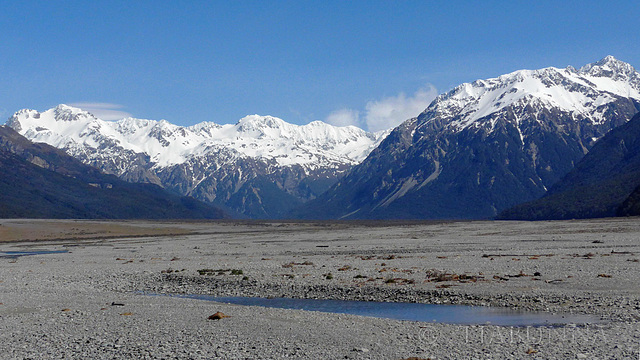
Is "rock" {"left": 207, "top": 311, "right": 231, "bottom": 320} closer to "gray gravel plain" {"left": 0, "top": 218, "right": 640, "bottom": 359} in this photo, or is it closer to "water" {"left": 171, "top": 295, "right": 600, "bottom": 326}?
"gray gravel plain" {"left": 0, "top": 218, "right": 640, "bottom": 359}

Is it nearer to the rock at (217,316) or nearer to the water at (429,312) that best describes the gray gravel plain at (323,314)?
the rock at (217,316)

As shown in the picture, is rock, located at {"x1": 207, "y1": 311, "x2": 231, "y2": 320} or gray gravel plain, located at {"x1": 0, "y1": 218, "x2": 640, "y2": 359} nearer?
gray gravel plain, located at {"x1": 0, "y1": 218, "x2": 640, "y2": 359}

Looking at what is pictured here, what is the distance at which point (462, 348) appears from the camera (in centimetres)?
1931

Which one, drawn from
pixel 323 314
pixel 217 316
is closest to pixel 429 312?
Result: pixel 323 314

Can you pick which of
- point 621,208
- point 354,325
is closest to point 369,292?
point 354,325

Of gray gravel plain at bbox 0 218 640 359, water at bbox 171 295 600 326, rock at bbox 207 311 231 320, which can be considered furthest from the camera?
rock at bbox 207 311 231 320

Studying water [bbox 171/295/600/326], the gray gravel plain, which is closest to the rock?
the gray gravel plain

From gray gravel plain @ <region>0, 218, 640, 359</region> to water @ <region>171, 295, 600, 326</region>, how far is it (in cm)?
102

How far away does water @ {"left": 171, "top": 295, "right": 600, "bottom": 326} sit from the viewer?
23719mm

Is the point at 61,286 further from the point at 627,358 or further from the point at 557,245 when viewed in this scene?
the point at 557,245

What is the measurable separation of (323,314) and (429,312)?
4.59 meters

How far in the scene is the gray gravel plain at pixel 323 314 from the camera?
774 inches

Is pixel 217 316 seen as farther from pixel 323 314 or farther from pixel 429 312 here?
pixel 429 312

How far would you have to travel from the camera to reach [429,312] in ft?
88.7
